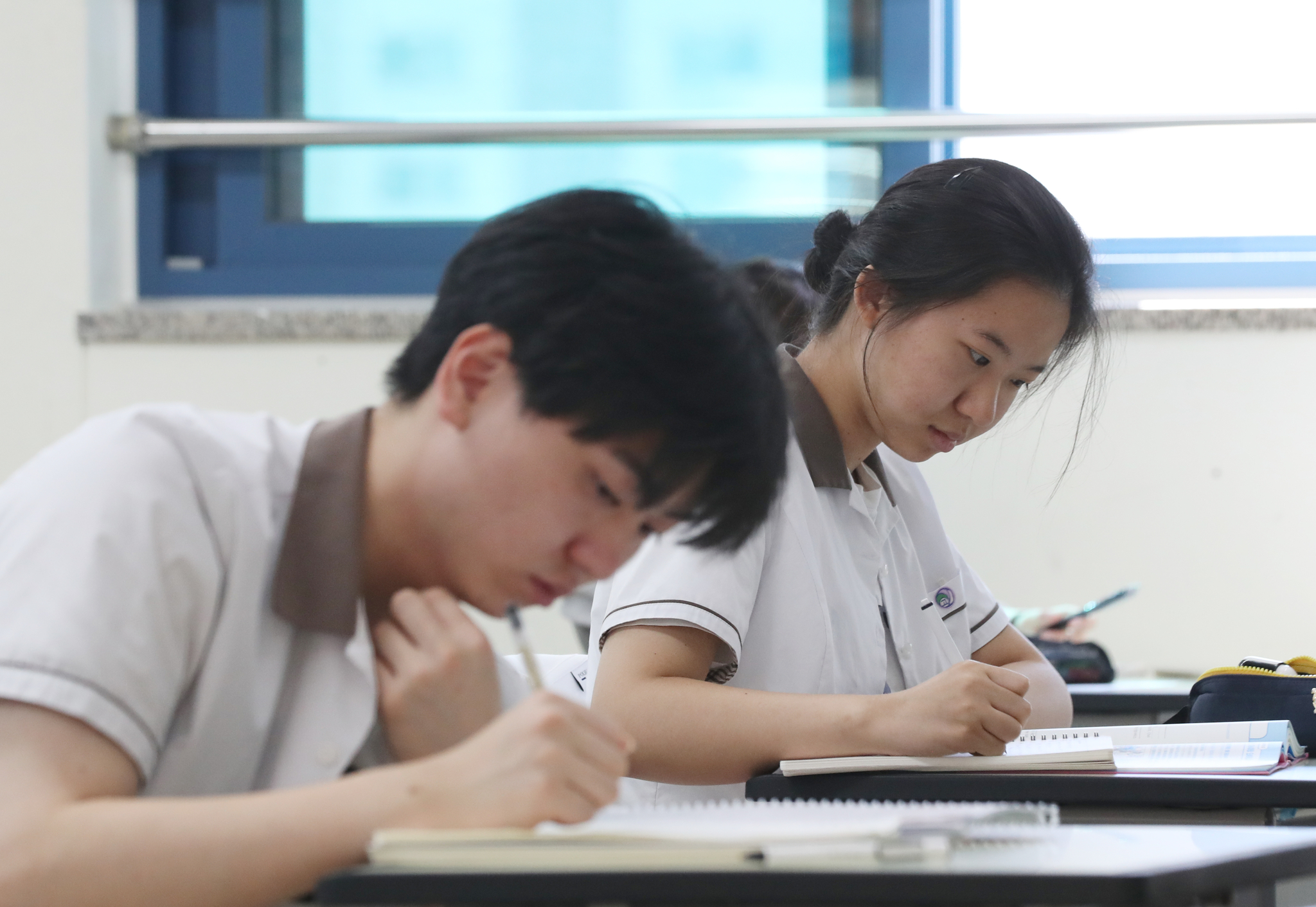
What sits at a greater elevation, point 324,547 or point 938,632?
point 324,547

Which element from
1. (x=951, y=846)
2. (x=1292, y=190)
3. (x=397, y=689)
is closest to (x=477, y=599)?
(x=397, y=689)

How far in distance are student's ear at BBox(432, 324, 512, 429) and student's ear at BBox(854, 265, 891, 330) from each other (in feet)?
2.66

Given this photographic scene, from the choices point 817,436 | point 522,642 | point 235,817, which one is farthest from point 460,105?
point 235,817

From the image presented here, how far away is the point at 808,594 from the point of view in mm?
1397

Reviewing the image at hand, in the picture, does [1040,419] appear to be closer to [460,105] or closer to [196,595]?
[460,105]

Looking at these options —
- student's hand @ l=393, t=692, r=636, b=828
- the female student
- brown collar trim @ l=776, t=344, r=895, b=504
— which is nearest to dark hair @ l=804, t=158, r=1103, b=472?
the female student

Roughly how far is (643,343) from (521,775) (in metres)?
0.27

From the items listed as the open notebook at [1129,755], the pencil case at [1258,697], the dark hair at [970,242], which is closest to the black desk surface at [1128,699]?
the pencil case at [1258,697]

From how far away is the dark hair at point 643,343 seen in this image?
2.57 feet

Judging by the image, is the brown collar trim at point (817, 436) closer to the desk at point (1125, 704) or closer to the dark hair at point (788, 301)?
the dark hair at point (788, 301)

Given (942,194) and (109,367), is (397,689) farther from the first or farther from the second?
(109,367)

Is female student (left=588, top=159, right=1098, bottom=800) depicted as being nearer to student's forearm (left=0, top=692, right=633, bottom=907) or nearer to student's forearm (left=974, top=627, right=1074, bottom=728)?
student's forearm (left=974, top=627, right=1074, bottom=728)

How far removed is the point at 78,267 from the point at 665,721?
1.90m

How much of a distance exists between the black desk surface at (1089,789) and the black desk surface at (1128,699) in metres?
0.57
